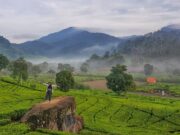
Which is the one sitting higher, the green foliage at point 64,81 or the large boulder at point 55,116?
the green foliage at point 64,81

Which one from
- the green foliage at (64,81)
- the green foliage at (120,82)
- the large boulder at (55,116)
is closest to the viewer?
the large boulder at (55,116)

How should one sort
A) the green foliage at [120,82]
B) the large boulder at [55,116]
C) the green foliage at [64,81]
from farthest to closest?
the green foliage at [120,82] < the green foliage at [64,81] < the large boulder at [55,116]

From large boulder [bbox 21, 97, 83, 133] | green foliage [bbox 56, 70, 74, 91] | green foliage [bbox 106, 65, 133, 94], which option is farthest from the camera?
green foliage [bbox 106, 65, 133, 94]

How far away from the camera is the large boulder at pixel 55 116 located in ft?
159

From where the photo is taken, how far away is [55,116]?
50.6m

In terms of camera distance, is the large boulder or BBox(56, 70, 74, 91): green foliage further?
BBox(56, 70, 74, 91): green foliage

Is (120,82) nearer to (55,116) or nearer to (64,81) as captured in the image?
(64,81)

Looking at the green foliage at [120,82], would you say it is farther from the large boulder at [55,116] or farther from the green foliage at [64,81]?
the large boulder at [55,116]

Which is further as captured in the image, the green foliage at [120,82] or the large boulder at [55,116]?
the green foliage at [120,82]

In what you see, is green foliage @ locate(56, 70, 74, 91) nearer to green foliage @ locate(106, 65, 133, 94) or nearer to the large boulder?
green foliage @ locate(106, 65, 133, 94)

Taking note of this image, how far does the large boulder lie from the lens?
48.3 m

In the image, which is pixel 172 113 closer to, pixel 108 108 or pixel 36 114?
pixel 108 108

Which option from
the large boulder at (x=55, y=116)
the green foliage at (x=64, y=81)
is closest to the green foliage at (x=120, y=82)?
the green foliage at (x=64, y=81)

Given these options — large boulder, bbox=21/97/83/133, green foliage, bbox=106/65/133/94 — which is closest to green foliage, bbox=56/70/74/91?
green foliage, bbox=106/65/133/94
